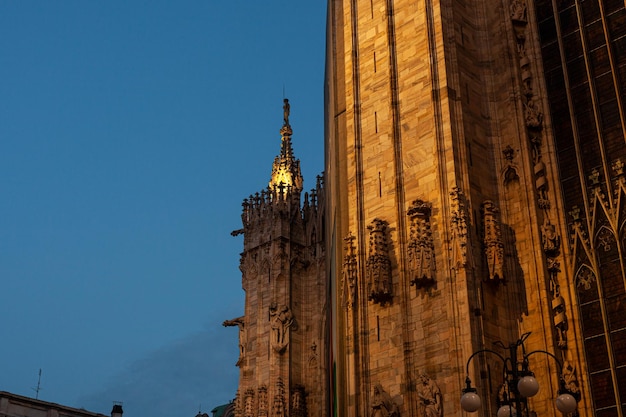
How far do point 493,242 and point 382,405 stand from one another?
4554 millimetres

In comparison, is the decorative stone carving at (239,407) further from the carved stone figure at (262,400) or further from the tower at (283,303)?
the carved stone figure at (262,400)

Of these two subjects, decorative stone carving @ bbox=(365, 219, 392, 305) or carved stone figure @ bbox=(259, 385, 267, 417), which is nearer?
decorative stone carving @ bbox=(365, 219, 392, 305)

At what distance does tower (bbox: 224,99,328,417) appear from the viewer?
37156mm

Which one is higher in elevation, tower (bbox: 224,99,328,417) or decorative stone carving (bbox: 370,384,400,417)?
tower (bbox: 224,99,328,417)

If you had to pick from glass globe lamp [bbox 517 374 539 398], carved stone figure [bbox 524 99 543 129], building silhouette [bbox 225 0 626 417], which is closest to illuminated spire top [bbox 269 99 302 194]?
building silhouette [bbox 225 0 626 417]

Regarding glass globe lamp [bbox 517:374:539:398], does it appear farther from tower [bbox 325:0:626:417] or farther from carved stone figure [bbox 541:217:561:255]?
carved stone figure [bbox 541:217:561:255]

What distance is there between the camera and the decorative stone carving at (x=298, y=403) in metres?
36.5

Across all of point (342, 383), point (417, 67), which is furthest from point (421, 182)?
point (342, 383)

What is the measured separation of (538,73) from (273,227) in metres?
18.4

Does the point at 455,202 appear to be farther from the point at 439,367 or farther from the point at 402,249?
the point at 439,367

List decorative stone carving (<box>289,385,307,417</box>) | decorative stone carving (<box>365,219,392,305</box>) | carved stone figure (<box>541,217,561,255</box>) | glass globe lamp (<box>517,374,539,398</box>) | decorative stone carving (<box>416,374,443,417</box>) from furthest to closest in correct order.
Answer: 1. decorative stone carving (<box>289,385,307,417</box>)
2. decorative stone carving (<box>365,219,392,305</box>)
3. carved stone figure (<box>541,217,561,255</box>)
4. decorative stone carving (<box>416,374,443,417</box>)
5. glass globe lamp (<box>517,374,539,398</box>)

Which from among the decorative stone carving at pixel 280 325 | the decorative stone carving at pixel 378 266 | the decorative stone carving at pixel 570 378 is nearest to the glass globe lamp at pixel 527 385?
the decorative stone carving at pixel 570 378

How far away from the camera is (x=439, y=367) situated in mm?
21562

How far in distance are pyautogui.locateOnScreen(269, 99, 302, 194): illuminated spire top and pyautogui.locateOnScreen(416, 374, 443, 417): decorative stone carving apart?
70.6 feet
